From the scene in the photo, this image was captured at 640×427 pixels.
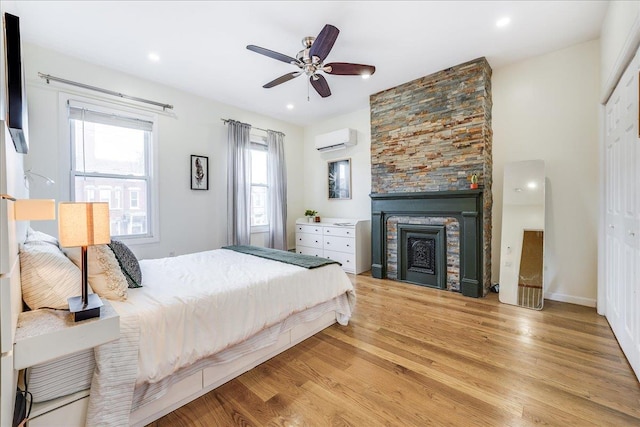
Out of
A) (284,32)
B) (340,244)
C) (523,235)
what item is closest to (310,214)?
(340,244)

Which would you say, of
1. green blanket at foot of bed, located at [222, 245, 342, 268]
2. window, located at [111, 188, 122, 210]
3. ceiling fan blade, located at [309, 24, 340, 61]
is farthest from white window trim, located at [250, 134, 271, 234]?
ceiling fan blade, located at [309, 24, 340, 61]

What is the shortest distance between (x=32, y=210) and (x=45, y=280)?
40cm

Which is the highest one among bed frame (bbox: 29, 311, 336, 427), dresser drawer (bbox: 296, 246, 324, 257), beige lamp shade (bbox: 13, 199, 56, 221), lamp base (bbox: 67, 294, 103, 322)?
beige lamp shade (bbox: 13, 199, 56, 221)

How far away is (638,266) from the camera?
67.1 inches

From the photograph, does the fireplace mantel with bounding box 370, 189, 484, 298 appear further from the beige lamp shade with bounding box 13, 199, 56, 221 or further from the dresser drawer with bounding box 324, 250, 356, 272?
the beige lamp shade with bounding box 13, 199, 56, 221

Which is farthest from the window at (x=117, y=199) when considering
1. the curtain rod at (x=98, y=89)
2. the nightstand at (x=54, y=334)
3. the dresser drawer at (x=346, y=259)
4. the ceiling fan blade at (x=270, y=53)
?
the dresser drawer at (x=346, y=259)

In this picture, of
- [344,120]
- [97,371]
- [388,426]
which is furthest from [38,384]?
[344,120]

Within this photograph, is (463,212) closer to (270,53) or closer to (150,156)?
(270,53)

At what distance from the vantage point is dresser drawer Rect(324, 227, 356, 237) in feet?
14.5

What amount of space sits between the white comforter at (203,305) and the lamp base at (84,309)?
20 centimetres

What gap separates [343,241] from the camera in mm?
4551

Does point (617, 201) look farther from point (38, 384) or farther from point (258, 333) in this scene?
point (38, 384)

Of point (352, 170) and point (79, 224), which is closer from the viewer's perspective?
point (79, 224)

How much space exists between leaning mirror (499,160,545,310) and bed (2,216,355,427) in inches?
79.3
